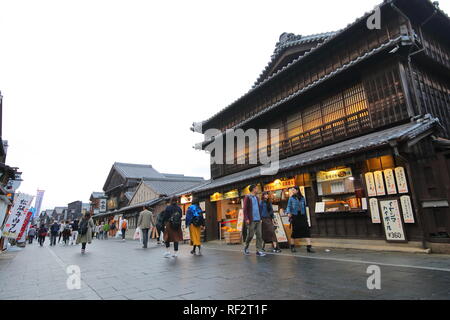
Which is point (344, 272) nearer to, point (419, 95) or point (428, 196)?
point (428, 196)

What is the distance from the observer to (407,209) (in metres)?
7.48

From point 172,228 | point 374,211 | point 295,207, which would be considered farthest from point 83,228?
point 374,211

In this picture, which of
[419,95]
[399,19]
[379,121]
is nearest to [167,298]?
[379,121]

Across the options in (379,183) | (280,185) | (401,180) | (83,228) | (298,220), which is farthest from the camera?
(280,185)

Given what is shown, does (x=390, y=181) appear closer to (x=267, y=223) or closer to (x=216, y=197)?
(x=267, y=223)

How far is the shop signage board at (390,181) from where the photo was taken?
7825mm

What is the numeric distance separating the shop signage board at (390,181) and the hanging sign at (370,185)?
39 centimetres

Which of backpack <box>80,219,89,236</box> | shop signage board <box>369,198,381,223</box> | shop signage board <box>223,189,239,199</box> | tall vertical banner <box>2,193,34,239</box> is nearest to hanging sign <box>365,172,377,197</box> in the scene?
shop signage board <box>369,198,381,223</box>

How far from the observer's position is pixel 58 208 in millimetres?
87562

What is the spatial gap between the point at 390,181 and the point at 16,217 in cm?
1683

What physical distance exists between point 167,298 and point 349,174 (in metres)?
8.02

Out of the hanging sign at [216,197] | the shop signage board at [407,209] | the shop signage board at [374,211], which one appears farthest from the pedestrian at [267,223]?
the hanging sign at [216,197]

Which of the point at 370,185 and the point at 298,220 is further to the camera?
the point at 370,185

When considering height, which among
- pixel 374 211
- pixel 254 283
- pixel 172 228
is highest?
pixel 374 211
